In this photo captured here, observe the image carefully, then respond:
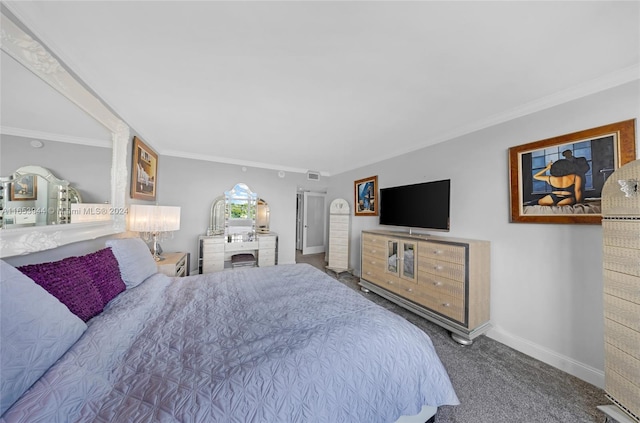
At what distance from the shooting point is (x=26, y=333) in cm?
72

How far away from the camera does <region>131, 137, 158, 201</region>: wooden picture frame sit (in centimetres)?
235

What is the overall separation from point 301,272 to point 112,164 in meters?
1.97

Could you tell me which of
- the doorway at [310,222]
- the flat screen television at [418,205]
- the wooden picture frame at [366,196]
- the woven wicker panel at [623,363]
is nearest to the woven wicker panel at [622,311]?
the woven wicker panel at [623,363]

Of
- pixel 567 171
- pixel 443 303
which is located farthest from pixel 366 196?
pixel 567 171

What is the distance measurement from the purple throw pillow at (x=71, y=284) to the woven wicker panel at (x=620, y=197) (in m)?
3.09

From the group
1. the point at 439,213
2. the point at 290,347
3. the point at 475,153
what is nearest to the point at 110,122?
the point at 290,347

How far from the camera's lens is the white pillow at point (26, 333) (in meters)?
0.63

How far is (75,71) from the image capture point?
1413 mm

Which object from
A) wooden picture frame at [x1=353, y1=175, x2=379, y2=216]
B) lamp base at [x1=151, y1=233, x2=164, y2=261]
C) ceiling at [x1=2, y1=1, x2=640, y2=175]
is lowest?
lamp base at [x1=151, y1=233, x2=164, y2=261]

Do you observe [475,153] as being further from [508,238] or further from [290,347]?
[290,347]

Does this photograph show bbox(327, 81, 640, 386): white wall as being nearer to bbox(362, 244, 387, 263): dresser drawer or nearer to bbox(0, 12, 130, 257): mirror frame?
bbox(362, 244, 387, 263): dresser drawer

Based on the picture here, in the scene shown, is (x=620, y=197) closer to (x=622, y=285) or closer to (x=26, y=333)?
(x=622, y=285)

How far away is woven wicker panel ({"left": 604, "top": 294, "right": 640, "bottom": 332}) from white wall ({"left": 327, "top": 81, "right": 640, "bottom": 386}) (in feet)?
1.47

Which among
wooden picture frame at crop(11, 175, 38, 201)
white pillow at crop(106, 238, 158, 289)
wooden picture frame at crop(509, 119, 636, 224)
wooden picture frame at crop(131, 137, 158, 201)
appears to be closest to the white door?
wooden picture frame at crop(131, 137, 158, 201)
